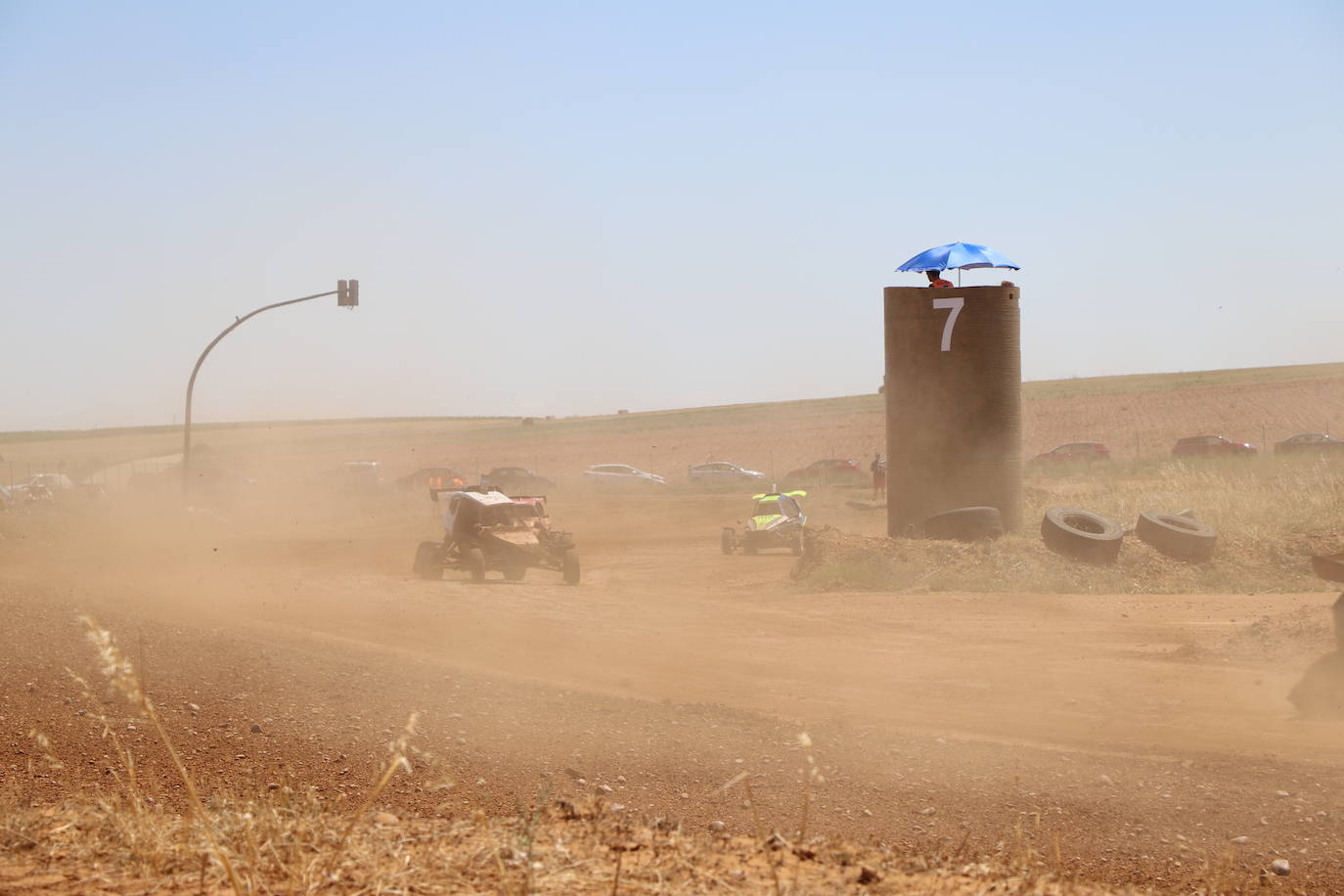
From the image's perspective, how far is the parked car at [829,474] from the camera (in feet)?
156

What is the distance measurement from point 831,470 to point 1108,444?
2099 centimetres

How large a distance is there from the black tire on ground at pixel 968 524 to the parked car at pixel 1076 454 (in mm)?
30579

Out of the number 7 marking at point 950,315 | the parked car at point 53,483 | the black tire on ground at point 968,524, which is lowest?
the parked car at point 53,483

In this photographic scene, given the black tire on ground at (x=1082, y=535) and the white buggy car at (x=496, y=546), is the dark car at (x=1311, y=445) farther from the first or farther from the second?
the white buggy car at (x=496, y=546)

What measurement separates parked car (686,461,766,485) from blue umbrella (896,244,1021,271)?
28.9 meters

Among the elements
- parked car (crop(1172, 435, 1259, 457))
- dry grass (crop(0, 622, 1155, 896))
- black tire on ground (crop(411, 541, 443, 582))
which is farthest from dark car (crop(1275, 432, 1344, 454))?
dry grass (crop(0, 622, 1155, 896))

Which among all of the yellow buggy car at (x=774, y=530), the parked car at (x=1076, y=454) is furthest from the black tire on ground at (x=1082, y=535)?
the parked car at (x=1076, y=454)

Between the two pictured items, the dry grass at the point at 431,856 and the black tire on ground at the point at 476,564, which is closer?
the dry grass at the point at 431,856

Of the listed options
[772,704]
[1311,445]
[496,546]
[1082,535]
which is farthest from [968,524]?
[1311,445]

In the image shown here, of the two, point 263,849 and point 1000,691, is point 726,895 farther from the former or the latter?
point 1000,691

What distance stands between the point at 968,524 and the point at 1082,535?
2176mm

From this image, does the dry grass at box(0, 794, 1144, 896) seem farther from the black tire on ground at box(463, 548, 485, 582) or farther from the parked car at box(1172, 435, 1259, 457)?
the parked car at box(1172, 435, 1259, 457)

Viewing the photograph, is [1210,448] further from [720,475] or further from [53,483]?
[53,483]

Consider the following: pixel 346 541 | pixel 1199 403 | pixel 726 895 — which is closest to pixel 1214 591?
pixel 726 895
